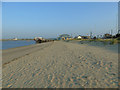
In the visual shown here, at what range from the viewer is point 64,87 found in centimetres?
297

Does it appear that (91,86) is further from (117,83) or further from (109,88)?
(117,83)

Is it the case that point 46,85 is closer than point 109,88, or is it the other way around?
point 109,88

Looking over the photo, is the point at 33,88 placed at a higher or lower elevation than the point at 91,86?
lower

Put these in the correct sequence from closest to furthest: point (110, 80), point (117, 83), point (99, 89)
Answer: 1. point (99, 89)
2. point (117, 83)
3. point (110, 80)

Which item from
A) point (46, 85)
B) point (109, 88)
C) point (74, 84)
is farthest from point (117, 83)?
point (46, 85)

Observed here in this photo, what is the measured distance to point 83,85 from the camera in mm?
2959

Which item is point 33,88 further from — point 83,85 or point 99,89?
point 99,89

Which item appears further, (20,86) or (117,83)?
(20,86)

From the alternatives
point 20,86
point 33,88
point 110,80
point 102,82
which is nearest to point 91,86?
point 102,82

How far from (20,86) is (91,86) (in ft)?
10.2

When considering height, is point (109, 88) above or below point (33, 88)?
above

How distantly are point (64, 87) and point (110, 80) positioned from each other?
2.08 m

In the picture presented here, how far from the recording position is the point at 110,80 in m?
3.16

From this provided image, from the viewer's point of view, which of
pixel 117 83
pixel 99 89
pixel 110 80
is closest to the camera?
pixel 99 89
